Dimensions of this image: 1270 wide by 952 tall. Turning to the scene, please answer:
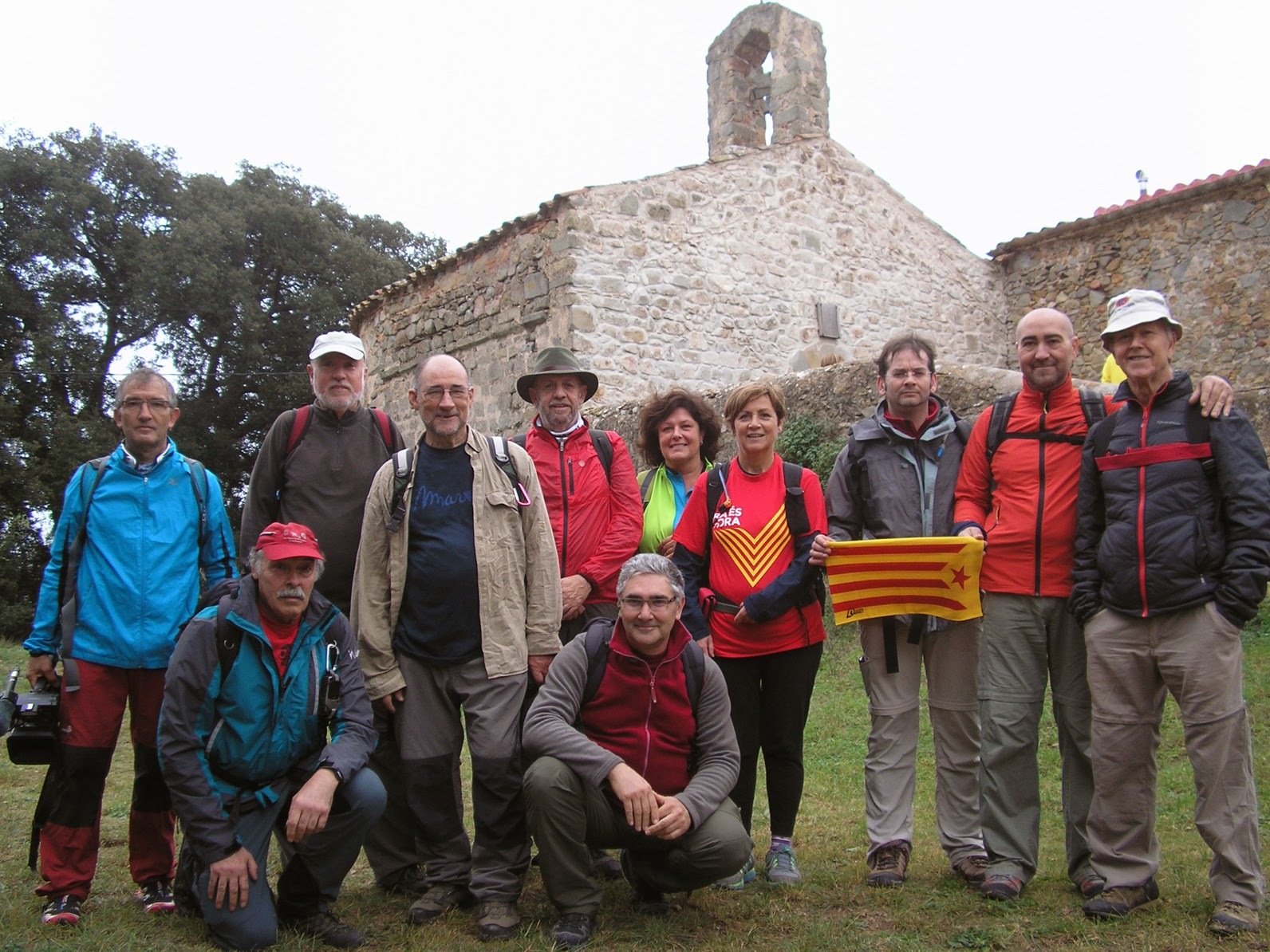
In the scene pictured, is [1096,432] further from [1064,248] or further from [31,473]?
[31,473]

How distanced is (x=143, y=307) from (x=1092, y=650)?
22.9 m

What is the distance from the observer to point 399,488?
3783 millimetres

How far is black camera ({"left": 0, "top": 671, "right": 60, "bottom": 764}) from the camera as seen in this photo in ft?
11.6

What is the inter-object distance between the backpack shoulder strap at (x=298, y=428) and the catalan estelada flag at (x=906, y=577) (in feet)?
6.75

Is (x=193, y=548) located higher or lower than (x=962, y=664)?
higher

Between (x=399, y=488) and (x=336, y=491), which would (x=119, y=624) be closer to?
(x=336, y=491)

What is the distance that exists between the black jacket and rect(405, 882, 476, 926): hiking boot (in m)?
2.31

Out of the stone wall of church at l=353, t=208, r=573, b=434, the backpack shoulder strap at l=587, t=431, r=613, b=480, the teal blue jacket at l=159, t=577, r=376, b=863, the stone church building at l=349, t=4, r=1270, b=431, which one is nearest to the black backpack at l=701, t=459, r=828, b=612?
the backpack shoulder strap at l=587, t=431, r=613, b=480

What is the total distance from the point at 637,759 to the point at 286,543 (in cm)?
135

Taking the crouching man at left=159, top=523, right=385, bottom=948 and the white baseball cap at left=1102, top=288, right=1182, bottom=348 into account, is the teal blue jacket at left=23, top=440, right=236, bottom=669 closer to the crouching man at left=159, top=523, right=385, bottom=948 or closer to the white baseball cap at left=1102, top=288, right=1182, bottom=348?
the crouching man at left=159, top=523, right=385, bottom=948

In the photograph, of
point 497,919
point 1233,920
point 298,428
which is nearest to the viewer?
point 1233,920

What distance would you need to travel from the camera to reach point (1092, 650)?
11.3 feet

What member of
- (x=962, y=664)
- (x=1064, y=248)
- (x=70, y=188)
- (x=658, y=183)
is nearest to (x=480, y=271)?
(x=658, y=183)

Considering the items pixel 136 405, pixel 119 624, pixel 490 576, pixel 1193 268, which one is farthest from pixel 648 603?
pixel 1193 268
